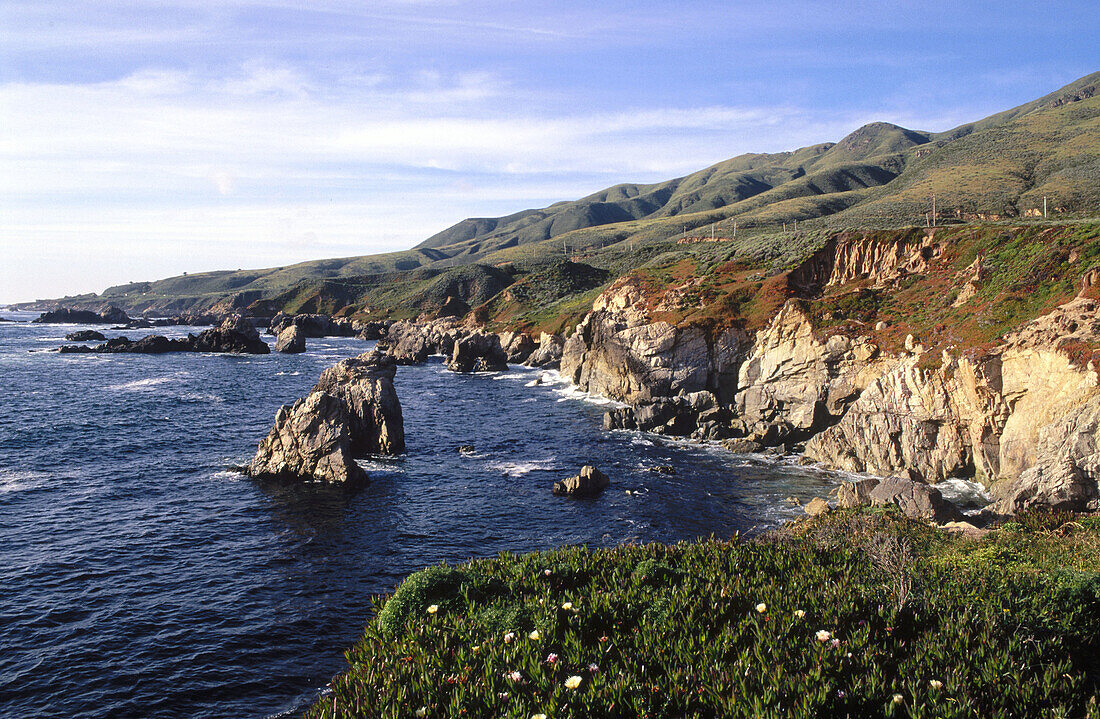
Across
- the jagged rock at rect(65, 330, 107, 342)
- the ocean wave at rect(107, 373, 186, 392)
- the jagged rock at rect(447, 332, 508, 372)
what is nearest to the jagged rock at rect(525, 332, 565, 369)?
the jagged rock at rect(447, 332, 508, 372)

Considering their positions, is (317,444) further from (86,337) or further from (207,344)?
(86,337)

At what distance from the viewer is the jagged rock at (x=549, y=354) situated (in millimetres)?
105631

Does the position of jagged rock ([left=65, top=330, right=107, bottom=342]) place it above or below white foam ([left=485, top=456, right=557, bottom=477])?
above

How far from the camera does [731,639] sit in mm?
11156

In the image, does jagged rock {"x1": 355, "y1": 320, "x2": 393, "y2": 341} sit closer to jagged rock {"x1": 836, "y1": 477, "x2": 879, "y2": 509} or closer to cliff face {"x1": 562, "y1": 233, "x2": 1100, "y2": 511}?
cliff face {"x1": 562, "y1": 233, "x2": 1100, "y2": 511}

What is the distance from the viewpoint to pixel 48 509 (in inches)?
1449

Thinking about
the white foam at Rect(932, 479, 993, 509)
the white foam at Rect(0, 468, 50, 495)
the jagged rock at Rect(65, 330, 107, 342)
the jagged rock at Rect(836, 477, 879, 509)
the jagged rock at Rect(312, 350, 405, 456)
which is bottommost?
the white foam at Rect(932, 479, 993, 509)

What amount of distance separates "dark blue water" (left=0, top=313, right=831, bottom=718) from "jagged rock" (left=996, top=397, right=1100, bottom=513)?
1152cm

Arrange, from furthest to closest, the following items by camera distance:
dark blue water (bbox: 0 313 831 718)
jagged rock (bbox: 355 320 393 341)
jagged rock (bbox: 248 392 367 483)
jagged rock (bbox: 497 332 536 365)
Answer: jagged rock (bbox: 355 320 393 341) → jagged rock (bbox: 497 332 536 365) → jagged rock (bbox: 248 392 367 483) → dark blue water (bbox: 0 313 831 718)

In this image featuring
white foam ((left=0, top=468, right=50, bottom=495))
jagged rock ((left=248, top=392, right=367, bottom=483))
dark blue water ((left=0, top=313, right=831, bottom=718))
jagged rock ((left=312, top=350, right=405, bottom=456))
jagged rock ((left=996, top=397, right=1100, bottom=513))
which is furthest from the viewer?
jagged rock ((left=312, top=350, right=405, bottom=456))

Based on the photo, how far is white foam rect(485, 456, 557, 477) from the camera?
150ft

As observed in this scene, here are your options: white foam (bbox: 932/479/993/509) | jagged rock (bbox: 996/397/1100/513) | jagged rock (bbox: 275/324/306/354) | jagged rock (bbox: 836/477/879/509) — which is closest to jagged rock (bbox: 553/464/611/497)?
jagged rock (bbox: 836/477/879/509)

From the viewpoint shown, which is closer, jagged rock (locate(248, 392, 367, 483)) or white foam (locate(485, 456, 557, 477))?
jagged rock (locate(248, 392, 367, 483))

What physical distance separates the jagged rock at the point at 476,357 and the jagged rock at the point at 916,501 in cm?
7580
